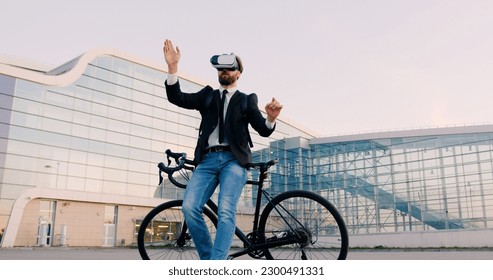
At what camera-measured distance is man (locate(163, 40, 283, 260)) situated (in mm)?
3535

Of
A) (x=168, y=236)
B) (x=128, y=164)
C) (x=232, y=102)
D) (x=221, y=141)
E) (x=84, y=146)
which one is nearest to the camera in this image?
(x=221, y=141)

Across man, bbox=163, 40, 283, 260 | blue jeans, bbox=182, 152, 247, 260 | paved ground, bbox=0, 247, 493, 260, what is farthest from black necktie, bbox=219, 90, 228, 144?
paved ground, bbox=0, 247, 493, 260

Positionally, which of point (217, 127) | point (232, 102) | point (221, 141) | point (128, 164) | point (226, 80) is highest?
point (128, 164)

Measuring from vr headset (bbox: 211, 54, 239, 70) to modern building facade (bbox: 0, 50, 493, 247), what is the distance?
23.5 meters

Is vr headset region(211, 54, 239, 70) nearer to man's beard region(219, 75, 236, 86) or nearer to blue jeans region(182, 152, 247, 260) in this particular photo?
man's beard region(219, 75, 236, 86)

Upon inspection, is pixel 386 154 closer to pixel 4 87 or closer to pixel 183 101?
pixel 4 87

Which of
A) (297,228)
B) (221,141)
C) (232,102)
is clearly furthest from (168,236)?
(232,102)

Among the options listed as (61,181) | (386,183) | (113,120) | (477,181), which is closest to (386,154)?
(386,183)

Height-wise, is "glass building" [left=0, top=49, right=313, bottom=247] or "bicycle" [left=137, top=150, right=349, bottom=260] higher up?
"glass building" [left=0, top=49, right=313, bottom=247]

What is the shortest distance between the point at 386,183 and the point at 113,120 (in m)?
20.6

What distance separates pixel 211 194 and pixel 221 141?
411 mm

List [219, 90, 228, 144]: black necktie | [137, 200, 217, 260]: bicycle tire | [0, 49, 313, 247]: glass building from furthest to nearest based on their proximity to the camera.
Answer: [0, 49, 313, 247]: glass building < [137, 200, 217, 260]: bicycle tire < [219, 90, 228, 144]: black necktie

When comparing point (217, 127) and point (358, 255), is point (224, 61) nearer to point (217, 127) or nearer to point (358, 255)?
point (217, 127)

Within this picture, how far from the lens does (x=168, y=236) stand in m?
3.95
